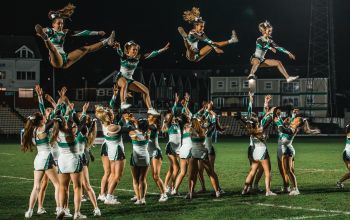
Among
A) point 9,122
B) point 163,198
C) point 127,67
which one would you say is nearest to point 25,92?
point 9,122

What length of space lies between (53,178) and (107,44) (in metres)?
4.38

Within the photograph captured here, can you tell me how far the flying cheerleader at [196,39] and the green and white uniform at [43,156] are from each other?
4.42 meters

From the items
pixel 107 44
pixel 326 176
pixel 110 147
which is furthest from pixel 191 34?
pixel 326 176

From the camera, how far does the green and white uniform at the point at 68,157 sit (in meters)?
12.3

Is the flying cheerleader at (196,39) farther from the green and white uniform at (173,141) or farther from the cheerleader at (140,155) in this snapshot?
the green and white uniform at (173,141)

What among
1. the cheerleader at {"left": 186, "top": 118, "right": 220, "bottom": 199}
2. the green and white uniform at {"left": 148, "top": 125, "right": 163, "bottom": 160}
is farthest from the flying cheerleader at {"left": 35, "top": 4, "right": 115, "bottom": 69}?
the green and white uniform at {"left": 148, "top": 125, "right": 163, "bottom": 160}

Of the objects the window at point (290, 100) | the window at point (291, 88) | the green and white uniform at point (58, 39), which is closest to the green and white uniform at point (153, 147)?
the green and white uniform at point (58, 39)

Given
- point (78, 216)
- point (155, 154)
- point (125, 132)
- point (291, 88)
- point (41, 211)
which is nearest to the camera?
point (78, 216)

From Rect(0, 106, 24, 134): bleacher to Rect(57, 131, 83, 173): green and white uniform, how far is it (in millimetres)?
48935

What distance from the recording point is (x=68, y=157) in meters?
12.4

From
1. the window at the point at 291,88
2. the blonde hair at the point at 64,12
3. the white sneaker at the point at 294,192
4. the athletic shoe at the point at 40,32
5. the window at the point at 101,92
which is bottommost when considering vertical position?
the white sneaker at the point at 294,192

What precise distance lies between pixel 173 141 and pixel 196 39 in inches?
305

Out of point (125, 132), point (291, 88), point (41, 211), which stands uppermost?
point (291, 88)

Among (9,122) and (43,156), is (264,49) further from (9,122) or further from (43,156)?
(9,122)
